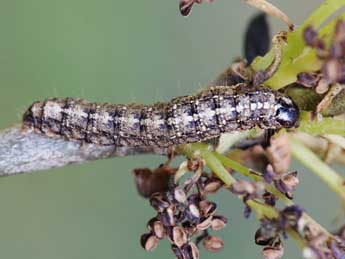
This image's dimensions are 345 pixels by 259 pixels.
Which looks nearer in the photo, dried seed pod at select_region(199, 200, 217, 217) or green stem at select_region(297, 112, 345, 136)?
green stem at select_region(297, 112, 345, 136)

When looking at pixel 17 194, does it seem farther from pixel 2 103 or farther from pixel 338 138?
pixel 338 138

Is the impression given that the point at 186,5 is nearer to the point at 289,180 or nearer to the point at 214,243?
the point at 289,180

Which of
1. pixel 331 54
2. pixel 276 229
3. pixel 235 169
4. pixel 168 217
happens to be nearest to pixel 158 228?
pixel 168 217

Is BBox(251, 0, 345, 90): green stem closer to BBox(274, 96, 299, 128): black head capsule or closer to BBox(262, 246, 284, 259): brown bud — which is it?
BBox(274, 96, 299, 128): black head capsule

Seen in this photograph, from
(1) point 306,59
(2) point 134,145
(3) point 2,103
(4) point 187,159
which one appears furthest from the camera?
(3) point 2,103

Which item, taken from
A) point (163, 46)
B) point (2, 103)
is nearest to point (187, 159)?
point (2, 103)

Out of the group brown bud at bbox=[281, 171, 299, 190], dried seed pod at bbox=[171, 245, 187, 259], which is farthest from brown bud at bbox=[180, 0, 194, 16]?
dried seed pod at bbox=[171, 245, 187, 259]
